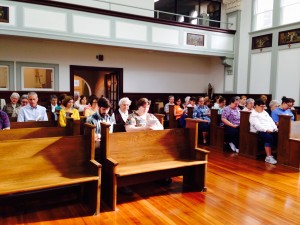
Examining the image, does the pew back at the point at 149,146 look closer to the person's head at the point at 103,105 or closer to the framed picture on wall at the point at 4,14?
the person's head at the point at 103,105

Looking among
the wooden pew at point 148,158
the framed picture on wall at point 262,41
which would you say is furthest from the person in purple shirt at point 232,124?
the framed picture on wall at point 262,41

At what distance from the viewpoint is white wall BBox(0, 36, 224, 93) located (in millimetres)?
8570

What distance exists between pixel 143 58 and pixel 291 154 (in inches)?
270

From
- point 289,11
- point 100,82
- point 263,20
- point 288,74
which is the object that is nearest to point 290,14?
point 289,11

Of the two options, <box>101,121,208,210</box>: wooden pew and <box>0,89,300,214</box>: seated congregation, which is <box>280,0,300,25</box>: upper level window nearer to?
<box>0,89,300,214</box>: seated congregation

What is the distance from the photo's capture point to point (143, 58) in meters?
10.5

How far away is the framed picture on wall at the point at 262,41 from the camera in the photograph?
9.31m

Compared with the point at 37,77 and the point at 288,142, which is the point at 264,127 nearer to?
the point at 288,142

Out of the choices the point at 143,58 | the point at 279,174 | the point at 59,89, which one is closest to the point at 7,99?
the point at 59,89

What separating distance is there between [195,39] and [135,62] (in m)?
2.29

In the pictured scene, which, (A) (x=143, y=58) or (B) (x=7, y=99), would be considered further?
(A) (x=143, y=58)

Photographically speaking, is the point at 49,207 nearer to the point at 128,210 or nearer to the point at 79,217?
the point at 79,217

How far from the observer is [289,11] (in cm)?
874

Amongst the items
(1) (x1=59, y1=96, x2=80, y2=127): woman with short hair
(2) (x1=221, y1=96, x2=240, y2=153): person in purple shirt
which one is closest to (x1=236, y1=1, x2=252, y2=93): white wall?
(2) (x1=221, y1=96, x2=240, y2=153): person in purple shirt
